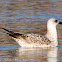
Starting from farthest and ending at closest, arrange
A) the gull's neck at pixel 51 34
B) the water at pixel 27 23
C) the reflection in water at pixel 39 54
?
the gull's neck at pixel 51 34, the water at pixel 27 23, the reflection in water at pixel 39 54

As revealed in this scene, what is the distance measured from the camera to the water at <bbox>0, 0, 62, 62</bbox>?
11852mm

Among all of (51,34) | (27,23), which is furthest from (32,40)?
(27,23)

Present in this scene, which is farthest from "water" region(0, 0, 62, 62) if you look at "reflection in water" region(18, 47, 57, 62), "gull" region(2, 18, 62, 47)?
"gull" region(2, 18, 62, 47)

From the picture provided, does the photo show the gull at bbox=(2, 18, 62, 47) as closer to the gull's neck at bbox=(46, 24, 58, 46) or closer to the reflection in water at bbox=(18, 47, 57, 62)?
the gull's neck at bbox=(46, 24, 58, 46)

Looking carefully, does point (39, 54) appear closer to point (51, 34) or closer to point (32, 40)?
point (32, 40)

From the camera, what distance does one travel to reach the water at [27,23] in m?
11.9

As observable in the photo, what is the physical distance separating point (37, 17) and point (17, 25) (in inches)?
100

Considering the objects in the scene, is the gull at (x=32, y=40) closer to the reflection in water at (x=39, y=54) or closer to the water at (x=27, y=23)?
the water at (x=27, y=23)

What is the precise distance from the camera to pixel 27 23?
18.5 m

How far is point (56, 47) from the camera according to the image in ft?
45.2

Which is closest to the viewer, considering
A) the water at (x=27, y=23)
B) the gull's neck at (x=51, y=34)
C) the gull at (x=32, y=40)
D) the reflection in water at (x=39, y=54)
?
the reflection in water at (x=39, y=54)

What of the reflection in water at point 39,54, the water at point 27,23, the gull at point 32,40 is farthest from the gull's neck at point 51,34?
the reflection in water at point 39,54

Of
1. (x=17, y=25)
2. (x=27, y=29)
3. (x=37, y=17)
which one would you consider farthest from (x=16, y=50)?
(x=37, y=17)

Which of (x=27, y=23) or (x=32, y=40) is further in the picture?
(x=27, y=23)
